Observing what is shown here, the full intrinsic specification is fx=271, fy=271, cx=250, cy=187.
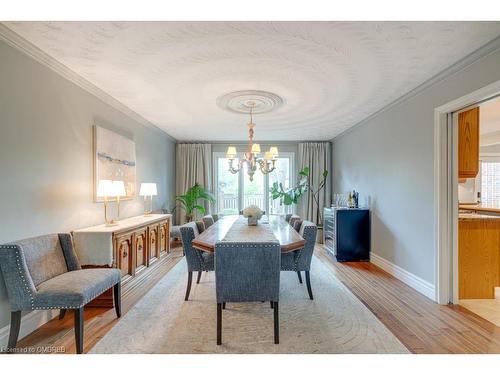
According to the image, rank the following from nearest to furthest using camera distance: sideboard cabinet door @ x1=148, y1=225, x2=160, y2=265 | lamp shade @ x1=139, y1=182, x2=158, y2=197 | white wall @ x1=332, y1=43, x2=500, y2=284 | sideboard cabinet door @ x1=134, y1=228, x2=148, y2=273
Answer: white wall @ x1=332, y1=43, x2=500, y2=284
sideboard cabinet door @ x1=134, y1=228, x2=148, y2=273
sideboard cabinet door @ x1=148, y1=225, x2=160, y2=265
lamp shade @ x1=139, y1=182, x2=158, y2=197

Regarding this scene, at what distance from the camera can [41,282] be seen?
7.16ft

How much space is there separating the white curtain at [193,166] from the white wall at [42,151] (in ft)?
10.1

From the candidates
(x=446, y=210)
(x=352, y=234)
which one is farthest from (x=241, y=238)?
(x=352, y=234)

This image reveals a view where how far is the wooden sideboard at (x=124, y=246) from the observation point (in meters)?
2.84

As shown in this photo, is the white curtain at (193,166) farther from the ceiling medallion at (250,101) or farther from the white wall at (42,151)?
the white wall at (42,151)

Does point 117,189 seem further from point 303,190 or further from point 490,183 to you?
point 490,183

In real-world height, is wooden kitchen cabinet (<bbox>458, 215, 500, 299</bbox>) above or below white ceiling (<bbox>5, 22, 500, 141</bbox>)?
below

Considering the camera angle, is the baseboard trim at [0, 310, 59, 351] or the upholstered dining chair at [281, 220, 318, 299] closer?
the baseboard trim at [0, 310, 59, 351]

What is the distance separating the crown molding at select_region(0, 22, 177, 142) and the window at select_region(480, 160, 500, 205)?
8.12 metres

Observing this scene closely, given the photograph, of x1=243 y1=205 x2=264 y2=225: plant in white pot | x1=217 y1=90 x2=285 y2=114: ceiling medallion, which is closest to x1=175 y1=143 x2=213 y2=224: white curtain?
x1=217 y1=90 x2=285 y2=114: ceiling medallion

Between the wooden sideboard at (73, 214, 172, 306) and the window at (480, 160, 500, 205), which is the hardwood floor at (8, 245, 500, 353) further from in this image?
the window at (480, 160, 500, 205)

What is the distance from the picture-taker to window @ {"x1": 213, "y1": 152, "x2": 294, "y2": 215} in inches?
274

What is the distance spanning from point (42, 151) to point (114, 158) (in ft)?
4.19
